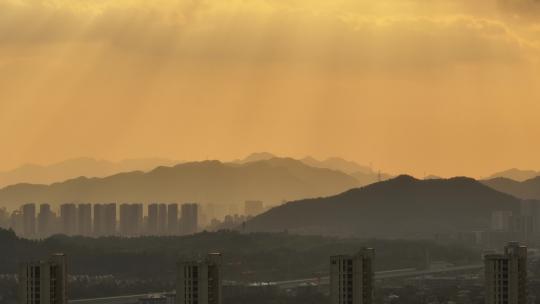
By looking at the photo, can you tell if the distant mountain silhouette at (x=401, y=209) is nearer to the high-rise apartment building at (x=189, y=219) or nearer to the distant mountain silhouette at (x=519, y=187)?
the high-rise apartment building at (x=189, y=219)

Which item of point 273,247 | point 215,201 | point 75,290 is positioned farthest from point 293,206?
point 75,290

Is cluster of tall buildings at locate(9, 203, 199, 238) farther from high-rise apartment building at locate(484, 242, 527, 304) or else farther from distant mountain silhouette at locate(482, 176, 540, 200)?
high-rise apartment building at locate(484, 242, 527, 304)

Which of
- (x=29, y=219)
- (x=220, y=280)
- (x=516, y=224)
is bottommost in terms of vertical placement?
(x=516, y=224)

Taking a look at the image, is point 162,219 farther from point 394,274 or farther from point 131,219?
point 394,274

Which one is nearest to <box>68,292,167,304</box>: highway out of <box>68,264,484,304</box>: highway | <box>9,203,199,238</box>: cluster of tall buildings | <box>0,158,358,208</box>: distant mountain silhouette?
<box>68,264,484,304</box>: highway

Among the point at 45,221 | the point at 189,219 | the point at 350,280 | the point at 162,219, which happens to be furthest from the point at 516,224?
the point at 350,280

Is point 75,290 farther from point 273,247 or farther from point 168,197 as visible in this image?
point 168,197
